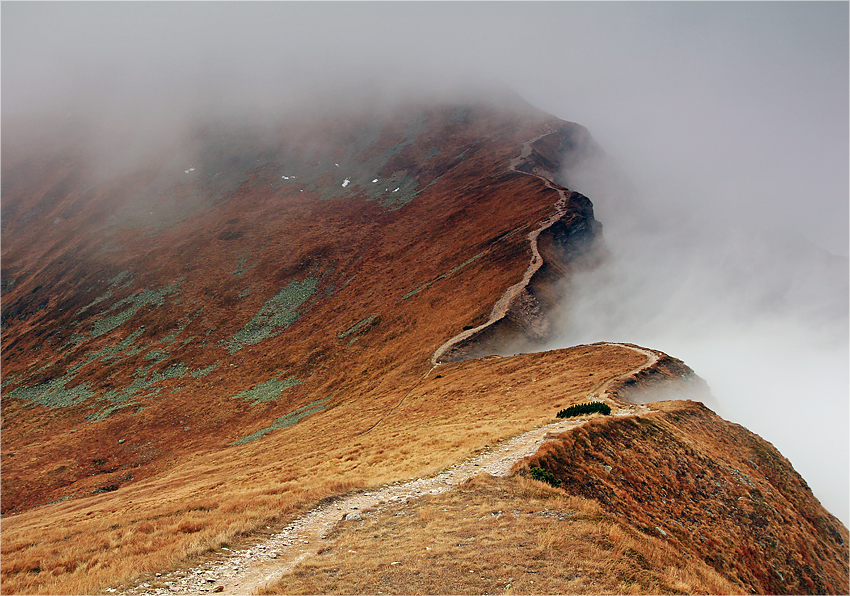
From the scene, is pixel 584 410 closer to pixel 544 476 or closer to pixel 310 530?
pixel 544 476

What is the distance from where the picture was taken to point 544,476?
46.8 feet

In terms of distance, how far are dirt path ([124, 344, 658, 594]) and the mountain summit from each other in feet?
1.85

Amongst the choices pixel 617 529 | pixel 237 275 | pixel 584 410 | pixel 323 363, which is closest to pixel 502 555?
pixel 617 529

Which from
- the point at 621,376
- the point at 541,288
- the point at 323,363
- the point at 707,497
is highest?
the point at 541,288

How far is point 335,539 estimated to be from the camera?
1195 cm

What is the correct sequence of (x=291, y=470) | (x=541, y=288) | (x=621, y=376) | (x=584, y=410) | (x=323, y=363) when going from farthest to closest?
(x=323, y=363) < (x=541, y=288) < (x=621, y=376) < (x=291, y=470) < (x=584, y=410)

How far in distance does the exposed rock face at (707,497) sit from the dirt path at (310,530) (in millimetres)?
1572

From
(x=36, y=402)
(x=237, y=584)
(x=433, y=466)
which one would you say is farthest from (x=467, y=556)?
(x=36, y=402)

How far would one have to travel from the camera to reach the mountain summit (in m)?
14.6

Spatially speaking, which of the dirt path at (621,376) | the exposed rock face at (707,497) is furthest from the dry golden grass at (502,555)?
the dirt path at (621,376)

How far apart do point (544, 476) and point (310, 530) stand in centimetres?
749

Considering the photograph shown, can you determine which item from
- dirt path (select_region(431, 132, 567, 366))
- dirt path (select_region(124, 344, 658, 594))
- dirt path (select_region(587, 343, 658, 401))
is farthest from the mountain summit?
dirt path (select_region(124, 344, 658, 594))

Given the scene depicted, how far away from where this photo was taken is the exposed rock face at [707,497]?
563 inches

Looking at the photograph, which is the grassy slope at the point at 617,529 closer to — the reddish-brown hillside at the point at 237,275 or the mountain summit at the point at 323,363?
the mountain summit at the point at 323,363
